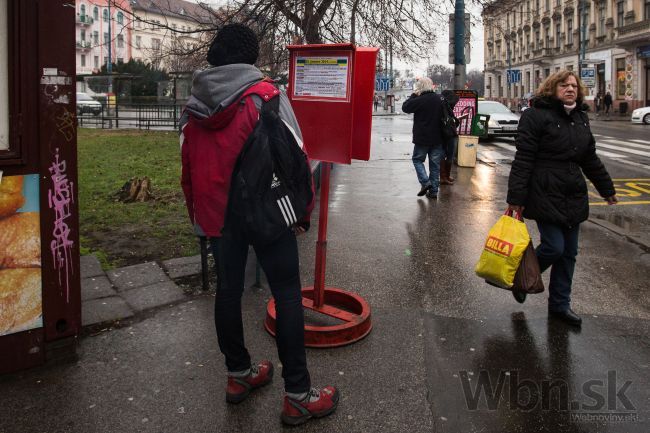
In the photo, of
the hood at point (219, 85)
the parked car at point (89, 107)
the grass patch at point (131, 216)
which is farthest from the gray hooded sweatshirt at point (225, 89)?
the parked car at point (89, 107)

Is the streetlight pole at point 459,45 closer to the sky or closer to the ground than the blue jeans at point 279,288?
closer to the sky

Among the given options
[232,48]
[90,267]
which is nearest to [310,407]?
[232,48]

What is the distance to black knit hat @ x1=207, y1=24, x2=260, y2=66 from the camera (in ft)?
9.11

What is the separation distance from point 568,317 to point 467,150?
9817 mm

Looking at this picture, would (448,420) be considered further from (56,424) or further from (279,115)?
(56,424)

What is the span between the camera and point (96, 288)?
15.7 ft

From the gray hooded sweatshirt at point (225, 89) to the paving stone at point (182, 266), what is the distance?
2.71m

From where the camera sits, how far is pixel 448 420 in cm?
289

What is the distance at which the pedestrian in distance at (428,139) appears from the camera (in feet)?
31.0

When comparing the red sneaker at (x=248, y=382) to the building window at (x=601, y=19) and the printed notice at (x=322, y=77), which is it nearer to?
the printed notice at (x=322, y=77)

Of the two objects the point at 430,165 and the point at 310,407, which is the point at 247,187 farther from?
the point at 430,165

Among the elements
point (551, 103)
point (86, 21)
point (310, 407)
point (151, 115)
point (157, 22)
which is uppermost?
point (86, 21)

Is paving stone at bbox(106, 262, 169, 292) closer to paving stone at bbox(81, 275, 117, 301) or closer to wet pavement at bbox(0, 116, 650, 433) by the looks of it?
paving stone at bbox(81, 275, 117, 301)

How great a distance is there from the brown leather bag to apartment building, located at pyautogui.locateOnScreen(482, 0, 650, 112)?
25.9 meters
